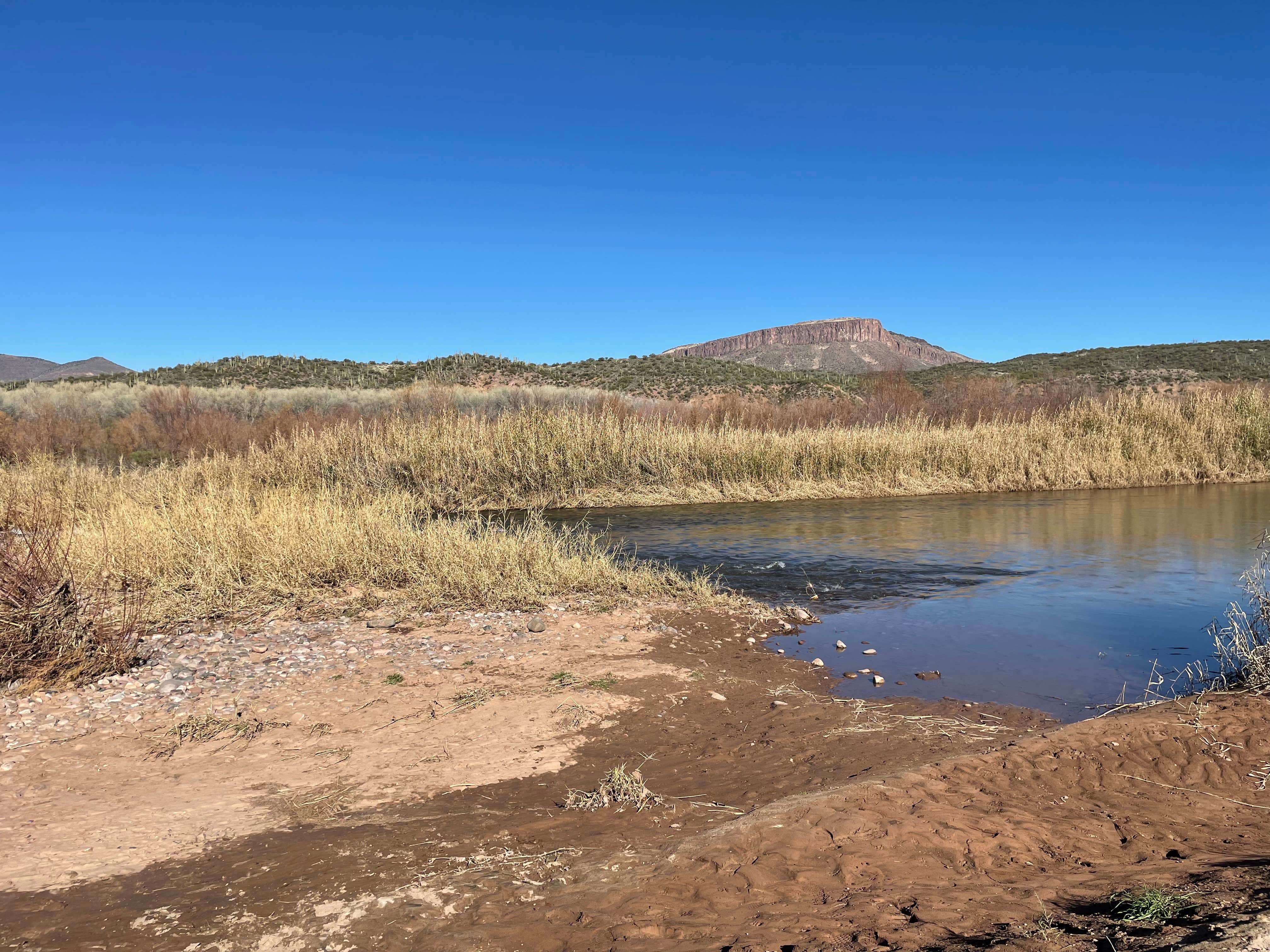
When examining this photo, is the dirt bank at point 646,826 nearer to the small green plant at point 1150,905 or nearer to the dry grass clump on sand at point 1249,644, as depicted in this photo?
the small green plant at point 1150,905

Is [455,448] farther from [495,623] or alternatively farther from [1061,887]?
[1061,887]

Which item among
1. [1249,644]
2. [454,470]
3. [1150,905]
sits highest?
[454,470]

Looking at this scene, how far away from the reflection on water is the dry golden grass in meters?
1.61

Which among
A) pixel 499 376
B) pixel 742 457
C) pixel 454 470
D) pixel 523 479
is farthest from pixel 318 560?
pixel 499 376

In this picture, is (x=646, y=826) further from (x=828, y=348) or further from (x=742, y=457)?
(x=828, y=348)

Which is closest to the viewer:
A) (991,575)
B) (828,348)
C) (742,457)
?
(991,575)

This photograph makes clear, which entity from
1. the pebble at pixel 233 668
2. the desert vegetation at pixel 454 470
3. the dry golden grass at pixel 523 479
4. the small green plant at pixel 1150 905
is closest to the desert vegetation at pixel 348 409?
the desert vegetation at pixel 454 470

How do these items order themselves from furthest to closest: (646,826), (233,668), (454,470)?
(454,470)
(233,668)
(646,826)

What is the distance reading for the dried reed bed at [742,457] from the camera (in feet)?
67.6

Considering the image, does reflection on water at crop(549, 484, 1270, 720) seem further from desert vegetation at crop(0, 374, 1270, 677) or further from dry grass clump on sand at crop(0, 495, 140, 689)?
dry grass clump on sand at crop(0, 495, 140, 689)

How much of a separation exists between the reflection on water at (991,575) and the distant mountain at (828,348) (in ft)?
444

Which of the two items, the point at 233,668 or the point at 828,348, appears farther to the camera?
the point at 828,348

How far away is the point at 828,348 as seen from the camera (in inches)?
6378

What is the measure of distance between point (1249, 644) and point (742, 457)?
51.0 ft
